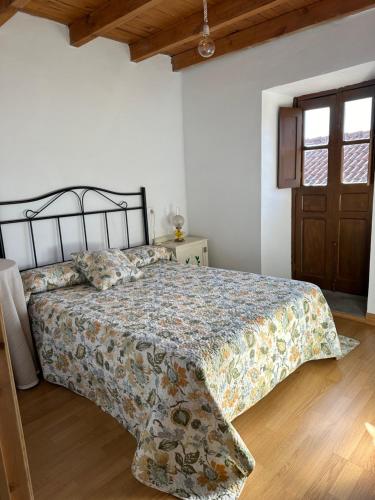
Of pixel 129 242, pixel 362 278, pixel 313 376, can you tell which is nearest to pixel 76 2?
pixel 129 242

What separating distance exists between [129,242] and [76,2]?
2.00 m

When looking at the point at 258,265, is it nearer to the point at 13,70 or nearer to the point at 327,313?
the point at 327,313

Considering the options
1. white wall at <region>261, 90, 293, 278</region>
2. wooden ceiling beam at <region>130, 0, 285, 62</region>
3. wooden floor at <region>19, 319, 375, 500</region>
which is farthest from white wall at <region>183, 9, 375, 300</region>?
wooden floor at <region>19, 319, 375, 500</region>

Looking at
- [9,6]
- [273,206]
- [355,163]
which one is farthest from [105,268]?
[355,163]

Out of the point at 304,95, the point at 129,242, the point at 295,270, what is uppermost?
the point at 304,95

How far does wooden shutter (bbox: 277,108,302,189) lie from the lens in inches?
135

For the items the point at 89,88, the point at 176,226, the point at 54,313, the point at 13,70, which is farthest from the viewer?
the point at 176,226

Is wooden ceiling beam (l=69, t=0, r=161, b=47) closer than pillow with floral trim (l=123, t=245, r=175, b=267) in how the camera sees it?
Yes

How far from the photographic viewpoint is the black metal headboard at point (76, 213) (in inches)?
105

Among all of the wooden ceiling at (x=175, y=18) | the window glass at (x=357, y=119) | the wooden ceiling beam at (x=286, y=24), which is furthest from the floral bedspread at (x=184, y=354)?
the wooden ceiling beam at (x=286, y=24)

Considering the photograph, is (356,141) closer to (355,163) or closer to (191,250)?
(355,163)

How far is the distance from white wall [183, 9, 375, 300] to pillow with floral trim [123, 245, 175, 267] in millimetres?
760

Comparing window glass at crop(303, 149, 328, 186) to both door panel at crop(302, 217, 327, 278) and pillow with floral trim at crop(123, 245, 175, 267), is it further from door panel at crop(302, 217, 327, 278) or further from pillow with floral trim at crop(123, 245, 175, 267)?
pillow with floral trim at crop(123, 245, 175, 267)

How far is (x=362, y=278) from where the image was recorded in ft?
11.5
